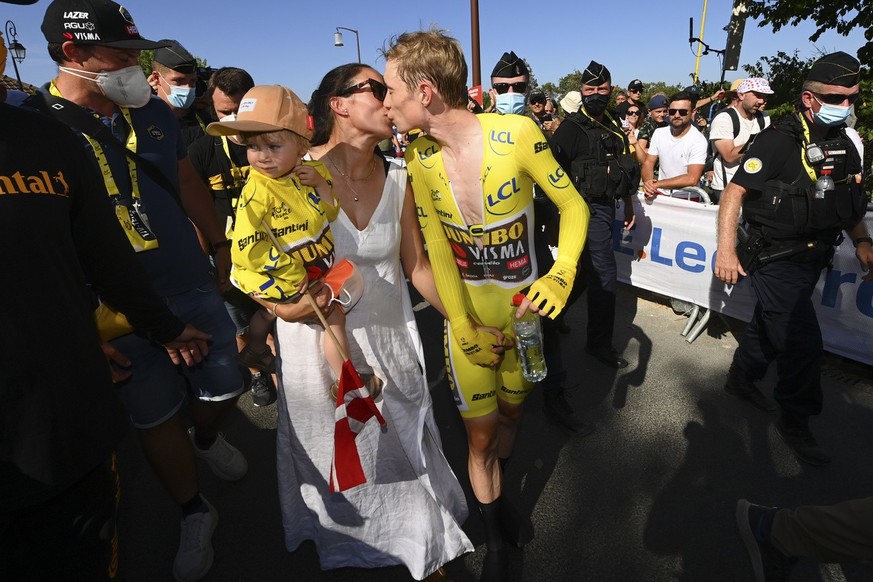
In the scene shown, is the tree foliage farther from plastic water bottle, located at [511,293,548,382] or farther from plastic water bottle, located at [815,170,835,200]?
plastic water bottle, located at [511,293,548,382]

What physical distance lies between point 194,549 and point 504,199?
2.31 metres

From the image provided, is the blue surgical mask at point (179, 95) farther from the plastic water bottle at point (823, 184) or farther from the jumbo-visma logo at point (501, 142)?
the plastic water bottle at point (823, 184)

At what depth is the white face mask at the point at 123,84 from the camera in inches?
91.4

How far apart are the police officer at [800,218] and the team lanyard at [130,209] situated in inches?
132

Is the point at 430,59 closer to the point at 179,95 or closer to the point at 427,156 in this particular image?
the point at 427,156

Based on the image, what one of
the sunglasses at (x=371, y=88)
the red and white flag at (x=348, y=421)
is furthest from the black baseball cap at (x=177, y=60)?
the red and white flag at (x=348, y=421)

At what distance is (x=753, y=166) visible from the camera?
3154 millimetres

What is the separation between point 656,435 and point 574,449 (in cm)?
58

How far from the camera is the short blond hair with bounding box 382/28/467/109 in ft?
6.63

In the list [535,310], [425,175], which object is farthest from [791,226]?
[425,175]

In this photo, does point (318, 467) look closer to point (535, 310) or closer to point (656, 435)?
point (535, 310)

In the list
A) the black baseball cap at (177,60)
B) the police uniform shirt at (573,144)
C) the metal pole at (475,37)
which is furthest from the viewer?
the metal pole at (475,37)

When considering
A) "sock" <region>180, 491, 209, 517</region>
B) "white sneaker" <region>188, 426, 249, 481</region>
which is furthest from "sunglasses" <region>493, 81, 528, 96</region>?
"sock" <region>180, 491, 209, 517</region>

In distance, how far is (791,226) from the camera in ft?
10.1
